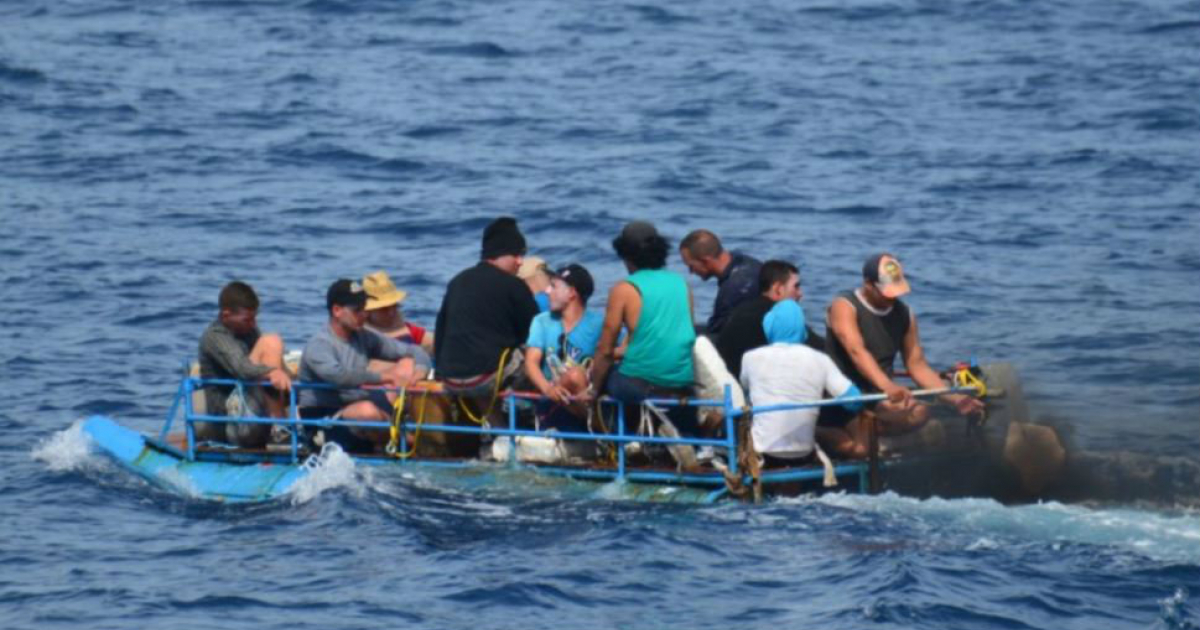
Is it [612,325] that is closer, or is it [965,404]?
[612,325]

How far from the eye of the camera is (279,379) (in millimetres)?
16953

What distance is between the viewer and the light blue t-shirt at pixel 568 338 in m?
16.2

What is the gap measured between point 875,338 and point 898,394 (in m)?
0.65

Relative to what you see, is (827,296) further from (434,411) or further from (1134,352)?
(434,411)

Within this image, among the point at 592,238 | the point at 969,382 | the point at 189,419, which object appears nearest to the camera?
the point at 969,382

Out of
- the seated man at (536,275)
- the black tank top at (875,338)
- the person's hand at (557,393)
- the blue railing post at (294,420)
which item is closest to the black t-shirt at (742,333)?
the black tank top at (875,338)

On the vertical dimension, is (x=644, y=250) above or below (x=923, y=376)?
above

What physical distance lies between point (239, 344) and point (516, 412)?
240 centimetres

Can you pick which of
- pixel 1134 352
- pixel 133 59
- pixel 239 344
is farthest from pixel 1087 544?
pixel 133 59

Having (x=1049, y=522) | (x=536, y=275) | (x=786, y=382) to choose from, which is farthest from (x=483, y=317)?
(x=1049, y=522)

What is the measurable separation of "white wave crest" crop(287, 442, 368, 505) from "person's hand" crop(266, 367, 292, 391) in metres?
0.59

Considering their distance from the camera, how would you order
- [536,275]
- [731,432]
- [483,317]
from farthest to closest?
[536,275] < [483,317] < [731,432]

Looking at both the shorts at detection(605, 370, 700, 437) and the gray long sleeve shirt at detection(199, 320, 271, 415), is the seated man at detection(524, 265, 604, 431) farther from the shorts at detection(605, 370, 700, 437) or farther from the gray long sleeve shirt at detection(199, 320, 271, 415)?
the gray long sleeve shirt at detection(199, 320, 271, 415)

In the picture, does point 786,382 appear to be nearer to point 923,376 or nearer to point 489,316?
point 923,376
